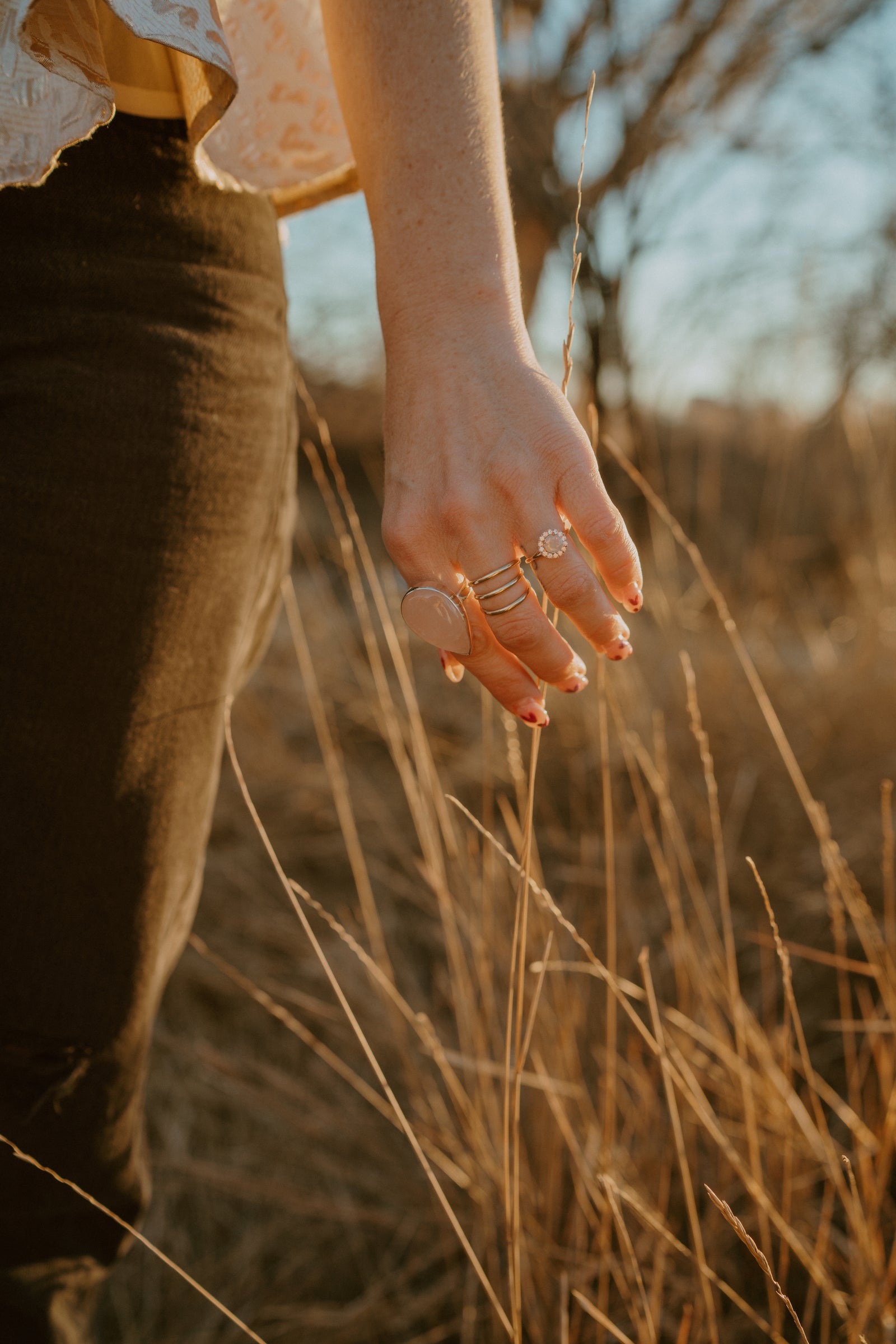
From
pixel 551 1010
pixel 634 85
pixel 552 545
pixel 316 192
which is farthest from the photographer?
pixel 634 85

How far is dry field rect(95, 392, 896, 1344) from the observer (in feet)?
2.39

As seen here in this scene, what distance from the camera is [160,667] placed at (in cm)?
52

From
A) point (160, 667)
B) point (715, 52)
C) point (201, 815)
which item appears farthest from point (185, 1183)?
point (715, 52)

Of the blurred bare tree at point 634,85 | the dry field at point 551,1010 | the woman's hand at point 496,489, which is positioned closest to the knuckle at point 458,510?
the woman's hand at point 496,489

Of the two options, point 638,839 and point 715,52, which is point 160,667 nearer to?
point 638,839

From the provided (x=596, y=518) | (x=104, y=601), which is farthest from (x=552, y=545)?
(x=104, y=601)

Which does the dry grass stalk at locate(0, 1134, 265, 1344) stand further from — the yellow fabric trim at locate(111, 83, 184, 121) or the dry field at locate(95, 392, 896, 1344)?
the yellow fabric trim at locate(111, 83, 184, 121)

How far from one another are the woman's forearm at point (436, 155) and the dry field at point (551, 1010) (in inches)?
11.8

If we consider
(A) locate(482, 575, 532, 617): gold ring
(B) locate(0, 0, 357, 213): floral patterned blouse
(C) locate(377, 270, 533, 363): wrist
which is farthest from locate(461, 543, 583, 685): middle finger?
(B) locate(0, 0, 357, 213): floral patterned blouse

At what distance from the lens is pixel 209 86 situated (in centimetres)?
45

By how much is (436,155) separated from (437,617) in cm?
25

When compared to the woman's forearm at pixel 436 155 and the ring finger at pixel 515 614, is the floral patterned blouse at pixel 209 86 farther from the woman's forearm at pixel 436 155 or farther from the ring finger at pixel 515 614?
the ring finger at pixel 515 614

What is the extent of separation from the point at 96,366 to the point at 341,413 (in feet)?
14.7

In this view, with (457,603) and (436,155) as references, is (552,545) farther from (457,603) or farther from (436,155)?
(436,155)
